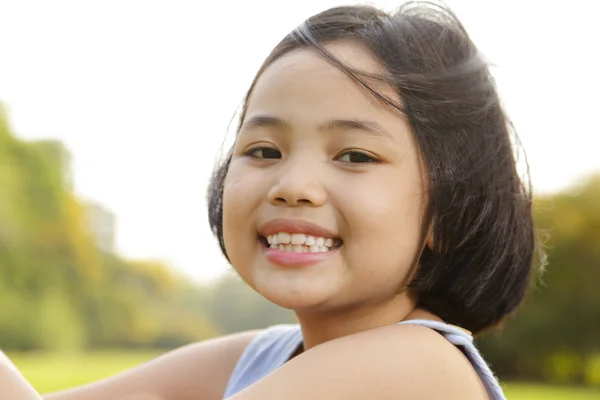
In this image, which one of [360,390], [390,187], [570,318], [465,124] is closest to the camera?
[360,390]

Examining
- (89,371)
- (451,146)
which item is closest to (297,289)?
(451,146)

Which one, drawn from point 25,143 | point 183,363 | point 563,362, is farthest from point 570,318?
point 25,143

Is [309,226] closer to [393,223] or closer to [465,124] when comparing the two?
[393,223]

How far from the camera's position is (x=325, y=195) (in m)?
1.54

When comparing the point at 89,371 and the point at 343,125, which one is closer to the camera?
the point at 343,125

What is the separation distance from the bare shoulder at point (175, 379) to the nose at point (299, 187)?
0.61m

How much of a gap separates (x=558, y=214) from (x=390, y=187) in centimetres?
1311

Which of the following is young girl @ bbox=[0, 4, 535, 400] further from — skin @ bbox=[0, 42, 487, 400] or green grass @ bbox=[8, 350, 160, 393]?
green grass @ bbox=[8, 350, 160, 393]

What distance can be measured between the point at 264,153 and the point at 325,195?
0.18 m

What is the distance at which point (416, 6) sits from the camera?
6.18 ft

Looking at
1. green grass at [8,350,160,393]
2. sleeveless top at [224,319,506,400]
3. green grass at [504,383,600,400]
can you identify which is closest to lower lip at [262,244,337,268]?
sleeveless top at [224,319,506,400]

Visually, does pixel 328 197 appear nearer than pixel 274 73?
Yes

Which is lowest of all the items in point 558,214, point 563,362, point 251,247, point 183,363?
point 563,362

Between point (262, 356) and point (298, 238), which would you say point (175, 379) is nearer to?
point (262, 356)
